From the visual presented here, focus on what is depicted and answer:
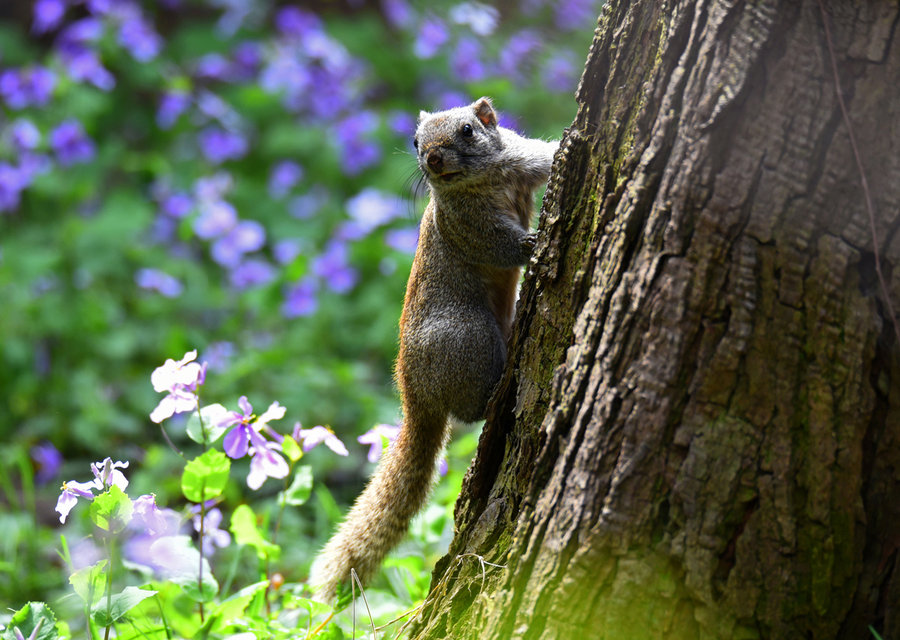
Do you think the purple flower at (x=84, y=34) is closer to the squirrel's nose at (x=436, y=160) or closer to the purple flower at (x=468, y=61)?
the purple flower at (x=468, y=61)

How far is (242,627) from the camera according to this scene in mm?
2113

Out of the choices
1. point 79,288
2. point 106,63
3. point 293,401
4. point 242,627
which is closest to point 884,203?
point 242,627

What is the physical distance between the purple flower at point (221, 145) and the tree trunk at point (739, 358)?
4730mm

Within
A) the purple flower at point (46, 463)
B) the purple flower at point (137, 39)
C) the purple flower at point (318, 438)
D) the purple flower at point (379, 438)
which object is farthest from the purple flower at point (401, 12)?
the purple flower at point (318, 438)

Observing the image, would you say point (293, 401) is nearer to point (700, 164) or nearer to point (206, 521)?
point (206, 521)

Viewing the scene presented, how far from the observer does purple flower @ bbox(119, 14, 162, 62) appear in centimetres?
594

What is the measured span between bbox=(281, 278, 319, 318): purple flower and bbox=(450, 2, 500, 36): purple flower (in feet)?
6.83

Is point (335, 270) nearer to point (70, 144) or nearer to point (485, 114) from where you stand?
point (70, 144)

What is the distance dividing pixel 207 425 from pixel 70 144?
4.13m

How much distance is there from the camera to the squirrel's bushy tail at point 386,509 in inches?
97.0

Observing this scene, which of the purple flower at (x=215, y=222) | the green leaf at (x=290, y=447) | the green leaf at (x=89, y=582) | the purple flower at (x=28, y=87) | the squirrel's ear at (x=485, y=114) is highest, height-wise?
the purple flower at (x=28, y=87)

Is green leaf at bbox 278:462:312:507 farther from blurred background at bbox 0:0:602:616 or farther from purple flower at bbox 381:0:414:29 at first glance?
purple flower at bbox 381:0:414:29

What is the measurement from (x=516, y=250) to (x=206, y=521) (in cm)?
120

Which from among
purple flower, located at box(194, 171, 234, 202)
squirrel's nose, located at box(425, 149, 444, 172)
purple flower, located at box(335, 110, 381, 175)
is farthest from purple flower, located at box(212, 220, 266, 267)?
squirrel's nose, located at box(425, 149, 444, 172)
